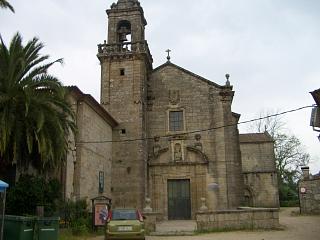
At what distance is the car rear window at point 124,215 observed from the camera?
1343 centimetres

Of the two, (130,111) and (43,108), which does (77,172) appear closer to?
(43,108)

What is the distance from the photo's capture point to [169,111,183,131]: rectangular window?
83.8 ft

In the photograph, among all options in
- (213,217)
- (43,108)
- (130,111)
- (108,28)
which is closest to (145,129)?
(130,111)

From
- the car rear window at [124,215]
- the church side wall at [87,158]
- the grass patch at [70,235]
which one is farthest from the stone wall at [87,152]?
the car rear window at [124,215]

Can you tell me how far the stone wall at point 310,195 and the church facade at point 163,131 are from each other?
14.1ft

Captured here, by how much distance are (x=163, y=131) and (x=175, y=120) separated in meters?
1.09

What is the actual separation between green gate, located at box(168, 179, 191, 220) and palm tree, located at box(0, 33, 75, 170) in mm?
10662

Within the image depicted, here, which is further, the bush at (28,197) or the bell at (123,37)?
the bell at (123,37)

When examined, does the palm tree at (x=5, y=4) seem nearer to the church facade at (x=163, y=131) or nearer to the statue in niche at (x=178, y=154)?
Result: the church facade at (x=163, y=131)

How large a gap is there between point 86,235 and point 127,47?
13782mm

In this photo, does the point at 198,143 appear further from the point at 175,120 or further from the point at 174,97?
the point at 174,97

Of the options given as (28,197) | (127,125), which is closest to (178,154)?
(127,125)

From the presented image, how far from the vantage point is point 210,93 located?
84.6ft

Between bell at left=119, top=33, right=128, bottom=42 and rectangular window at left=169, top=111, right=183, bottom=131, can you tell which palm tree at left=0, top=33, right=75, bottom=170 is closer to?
rectangular window at left=169, top=111, right=183, bottom=131
